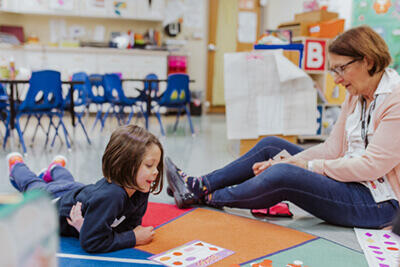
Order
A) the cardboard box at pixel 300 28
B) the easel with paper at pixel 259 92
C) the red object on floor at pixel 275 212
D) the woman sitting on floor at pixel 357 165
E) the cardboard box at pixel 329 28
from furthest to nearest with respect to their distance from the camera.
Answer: the cardboard box at pixel 300 28, the cardboard box at pixel 329 28, the easel with paper at pixel 259 92, the red object on floor at pixel 275 212, the woman sitting on floor at pixel 357 165

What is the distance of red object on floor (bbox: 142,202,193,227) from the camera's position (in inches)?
80.4

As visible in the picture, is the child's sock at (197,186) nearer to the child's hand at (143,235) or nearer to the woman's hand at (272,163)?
the woman's hand at (272,163)

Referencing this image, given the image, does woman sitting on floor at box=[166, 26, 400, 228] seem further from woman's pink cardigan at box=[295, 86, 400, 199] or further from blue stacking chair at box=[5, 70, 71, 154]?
blue stacking chair at box=[5, 70, 71, 154]

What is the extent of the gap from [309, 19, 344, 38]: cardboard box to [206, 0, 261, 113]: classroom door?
11.7 feet

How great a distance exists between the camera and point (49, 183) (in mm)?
2152

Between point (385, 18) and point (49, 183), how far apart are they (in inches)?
175

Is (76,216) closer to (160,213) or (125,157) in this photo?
(125,157)

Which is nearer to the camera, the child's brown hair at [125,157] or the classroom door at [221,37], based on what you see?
the child's brown hair at [125,157]

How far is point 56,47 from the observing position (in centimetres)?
677

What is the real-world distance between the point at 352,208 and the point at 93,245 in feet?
3.51

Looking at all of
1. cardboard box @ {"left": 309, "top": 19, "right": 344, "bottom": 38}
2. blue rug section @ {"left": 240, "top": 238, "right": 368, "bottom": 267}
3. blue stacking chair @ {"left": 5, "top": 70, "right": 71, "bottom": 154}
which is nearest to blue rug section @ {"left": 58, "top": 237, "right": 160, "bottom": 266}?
blue rug section @ {"left": 240, "top": 238, "right": 368, "bottom": 267}

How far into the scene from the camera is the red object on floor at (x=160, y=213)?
80.4 inches

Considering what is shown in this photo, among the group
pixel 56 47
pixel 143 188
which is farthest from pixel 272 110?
pixel 56 47

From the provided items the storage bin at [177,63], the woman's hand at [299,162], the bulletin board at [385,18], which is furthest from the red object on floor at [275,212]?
the storage bin at [177,63]
